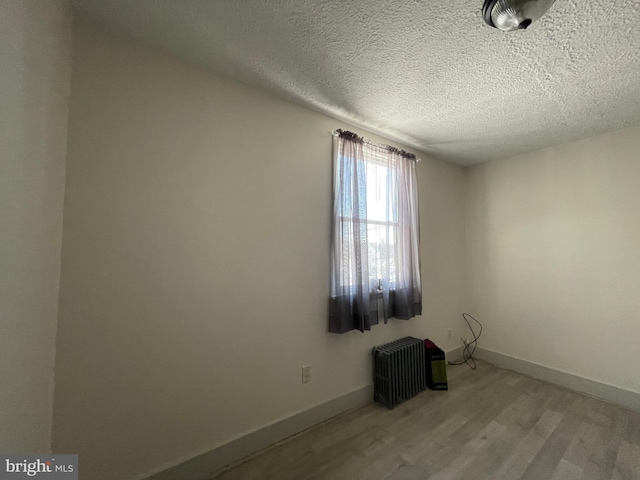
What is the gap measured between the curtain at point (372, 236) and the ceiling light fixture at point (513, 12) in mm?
1150

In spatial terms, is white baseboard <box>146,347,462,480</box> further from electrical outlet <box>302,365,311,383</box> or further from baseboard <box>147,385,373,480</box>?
electrical outlet <box>302,365,311,383</box>

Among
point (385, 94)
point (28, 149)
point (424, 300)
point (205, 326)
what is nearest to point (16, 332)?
point (28, 149)

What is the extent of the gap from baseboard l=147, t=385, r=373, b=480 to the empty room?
16mm

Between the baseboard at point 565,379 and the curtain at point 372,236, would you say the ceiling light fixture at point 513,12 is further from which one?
the baseboard at point 565,379

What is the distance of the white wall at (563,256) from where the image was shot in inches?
87.3

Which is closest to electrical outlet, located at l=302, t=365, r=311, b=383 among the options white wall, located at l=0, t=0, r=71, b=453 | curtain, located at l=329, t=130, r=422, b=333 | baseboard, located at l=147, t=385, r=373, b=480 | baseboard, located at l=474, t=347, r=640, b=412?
baseboard, located at l=147, t=385, r=373, b=480

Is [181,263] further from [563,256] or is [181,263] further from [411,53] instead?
[563,256]

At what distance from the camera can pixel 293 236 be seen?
1841 mm

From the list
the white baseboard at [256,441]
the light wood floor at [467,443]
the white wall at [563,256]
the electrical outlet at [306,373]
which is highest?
the white wall at [563,256]

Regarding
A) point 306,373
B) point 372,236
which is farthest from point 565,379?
point 306,373

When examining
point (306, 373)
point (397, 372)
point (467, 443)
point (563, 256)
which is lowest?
point (467, 443)

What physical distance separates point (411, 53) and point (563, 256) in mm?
2682

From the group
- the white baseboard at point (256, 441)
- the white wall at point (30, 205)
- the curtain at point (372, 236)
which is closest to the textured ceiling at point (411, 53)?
the curtain at point (372, 236)

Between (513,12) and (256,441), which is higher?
(513,12)
